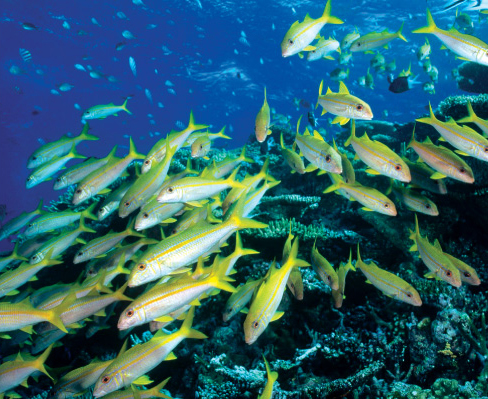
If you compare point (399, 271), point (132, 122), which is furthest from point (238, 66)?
point (399, 271)

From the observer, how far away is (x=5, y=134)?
1818 inches

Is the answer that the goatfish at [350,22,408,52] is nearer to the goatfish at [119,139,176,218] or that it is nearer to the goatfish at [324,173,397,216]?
the goatfish at [324,173,397,216]

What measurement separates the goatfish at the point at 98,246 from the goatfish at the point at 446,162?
13.3ft

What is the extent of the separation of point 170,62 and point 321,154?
41777 millimetres

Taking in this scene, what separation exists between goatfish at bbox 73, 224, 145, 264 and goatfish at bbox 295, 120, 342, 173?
9.00ft

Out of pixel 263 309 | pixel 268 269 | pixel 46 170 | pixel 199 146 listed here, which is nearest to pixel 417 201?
pixel 268 269

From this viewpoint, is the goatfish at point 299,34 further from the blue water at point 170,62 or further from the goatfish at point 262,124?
the blue water at point 170,62

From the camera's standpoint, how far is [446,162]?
3381 millimetres

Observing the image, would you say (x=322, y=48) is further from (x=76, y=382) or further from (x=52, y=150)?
(x=76, y=382)

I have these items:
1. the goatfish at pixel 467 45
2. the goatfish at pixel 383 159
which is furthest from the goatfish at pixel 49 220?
the goatfish at pixel 467 45

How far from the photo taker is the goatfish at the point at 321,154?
138 inches

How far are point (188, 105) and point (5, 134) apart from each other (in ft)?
101

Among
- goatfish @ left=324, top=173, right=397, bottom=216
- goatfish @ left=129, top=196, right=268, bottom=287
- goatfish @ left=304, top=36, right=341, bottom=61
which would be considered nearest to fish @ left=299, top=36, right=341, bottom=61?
goatfish @ left=304, top=36, right=341, bottom=61

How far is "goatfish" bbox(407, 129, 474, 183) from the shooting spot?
330 cm
